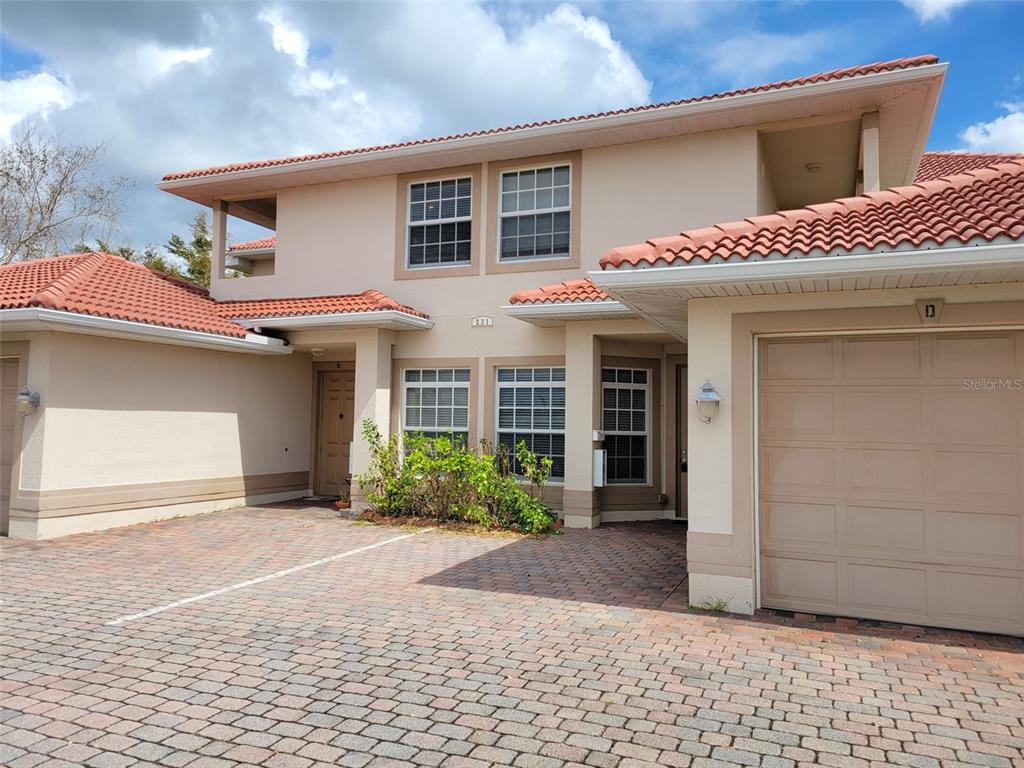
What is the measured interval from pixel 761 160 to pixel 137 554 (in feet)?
35.1

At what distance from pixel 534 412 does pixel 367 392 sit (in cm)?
293

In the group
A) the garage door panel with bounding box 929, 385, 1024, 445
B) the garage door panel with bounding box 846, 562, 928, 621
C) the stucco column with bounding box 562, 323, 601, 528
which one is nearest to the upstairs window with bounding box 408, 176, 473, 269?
the stucco column with bounding box 562, 323, 601, 528

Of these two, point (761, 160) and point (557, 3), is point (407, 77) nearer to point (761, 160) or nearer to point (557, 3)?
point (557, 3)

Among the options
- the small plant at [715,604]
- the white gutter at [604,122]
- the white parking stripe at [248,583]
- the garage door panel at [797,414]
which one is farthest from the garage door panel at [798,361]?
the white parking stripe at [248,583]

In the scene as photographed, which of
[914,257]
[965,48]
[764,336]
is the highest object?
[965,48]

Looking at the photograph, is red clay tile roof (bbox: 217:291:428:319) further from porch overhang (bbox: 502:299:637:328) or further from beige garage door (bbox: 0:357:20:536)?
beige garage door (bbox: 0:357:20:536)

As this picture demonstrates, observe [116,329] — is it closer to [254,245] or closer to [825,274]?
[825,274]

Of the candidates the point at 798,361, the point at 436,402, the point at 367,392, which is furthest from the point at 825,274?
the point at 367,392

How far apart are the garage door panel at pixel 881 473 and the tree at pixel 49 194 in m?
25.8

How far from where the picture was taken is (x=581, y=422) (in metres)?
10.9

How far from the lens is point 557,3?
31.9 feet

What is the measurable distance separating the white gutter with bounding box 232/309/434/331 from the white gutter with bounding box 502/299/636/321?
2057 mm

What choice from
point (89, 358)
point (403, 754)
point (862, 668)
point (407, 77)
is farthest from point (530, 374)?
point (403, 754)

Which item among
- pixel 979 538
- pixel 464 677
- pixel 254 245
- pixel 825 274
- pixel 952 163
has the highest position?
pixel 952 163
